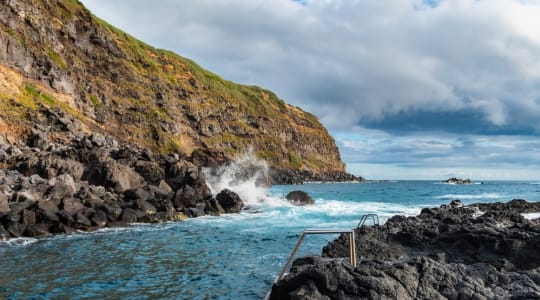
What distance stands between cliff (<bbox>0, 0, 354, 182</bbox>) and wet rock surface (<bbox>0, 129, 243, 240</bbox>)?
8534 millimetres

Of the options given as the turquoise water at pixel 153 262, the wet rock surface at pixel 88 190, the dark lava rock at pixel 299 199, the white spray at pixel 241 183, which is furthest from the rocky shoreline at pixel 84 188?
the dark lava rock at pixel 299 199

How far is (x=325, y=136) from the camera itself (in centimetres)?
17000

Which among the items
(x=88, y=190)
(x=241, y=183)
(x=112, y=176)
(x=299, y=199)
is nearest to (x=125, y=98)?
(x=241, y=183)

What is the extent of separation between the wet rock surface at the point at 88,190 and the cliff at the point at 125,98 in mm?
8534

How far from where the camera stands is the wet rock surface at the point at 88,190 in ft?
69.4

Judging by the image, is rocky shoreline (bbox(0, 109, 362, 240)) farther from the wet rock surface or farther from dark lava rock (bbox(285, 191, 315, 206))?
dark lava rock (bbox(285, 191, 315, 206))

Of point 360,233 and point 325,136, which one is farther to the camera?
point 325,136

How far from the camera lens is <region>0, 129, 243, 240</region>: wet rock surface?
2116cm

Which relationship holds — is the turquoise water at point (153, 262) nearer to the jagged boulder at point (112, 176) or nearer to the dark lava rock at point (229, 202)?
the jagged boulder at point (112, 176)

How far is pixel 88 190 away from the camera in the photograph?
88.4ft

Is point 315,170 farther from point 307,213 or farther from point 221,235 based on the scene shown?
point 221,235

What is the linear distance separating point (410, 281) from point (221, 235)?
52.6 ft

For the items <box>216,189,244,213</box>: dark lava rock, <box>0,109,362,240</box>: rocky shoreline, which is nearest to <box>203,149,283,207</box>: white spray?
<box>216,189,244,213</box>: dark lava rock

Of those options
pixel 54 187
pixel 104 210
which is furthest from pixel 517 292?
pixel 54 187
